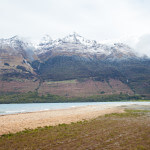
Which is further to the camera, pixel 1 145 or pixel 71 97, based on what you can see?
pixel 71 97

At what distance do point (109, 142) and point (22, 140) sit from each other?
6747 mm

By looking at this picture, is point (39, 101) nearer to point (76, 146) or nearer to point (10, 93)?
point (10, 93)

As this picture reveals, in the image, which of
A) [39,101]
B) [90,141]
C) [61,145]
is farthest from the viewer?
[39,101]

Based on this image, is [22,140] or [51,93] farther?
[51,93]

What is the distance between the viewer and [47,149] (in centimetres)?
1323

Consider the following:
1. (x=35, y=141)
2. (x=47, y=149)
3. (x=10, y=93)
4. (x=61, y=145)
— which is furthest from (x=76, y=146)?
(x=10, y=93)

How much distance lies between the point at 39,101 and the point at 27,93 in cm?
2631

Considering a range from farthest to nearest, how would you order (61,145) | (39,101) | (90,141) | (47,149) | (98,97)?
(98,97) < (39,101) < (90,141) < (61,145) < (47,149)

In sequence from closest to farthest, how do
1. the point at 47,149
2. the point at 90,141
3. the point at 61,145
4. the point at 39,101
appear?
the point at 47,149
the point at 61,145
the point at 90,141
the point at 39,101

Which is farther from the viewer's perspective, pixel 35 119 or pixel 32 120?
pixel 35 119

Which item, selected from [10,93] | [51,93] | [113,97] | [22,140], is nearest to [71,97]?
[51,93]

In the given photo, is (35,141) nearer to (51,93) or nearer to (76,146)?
(76,146)

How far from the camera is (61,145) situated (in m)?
14.2

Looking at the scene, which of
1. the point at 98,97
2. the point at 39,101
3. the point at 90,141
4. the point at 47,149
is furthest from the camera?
the point at 98,97
